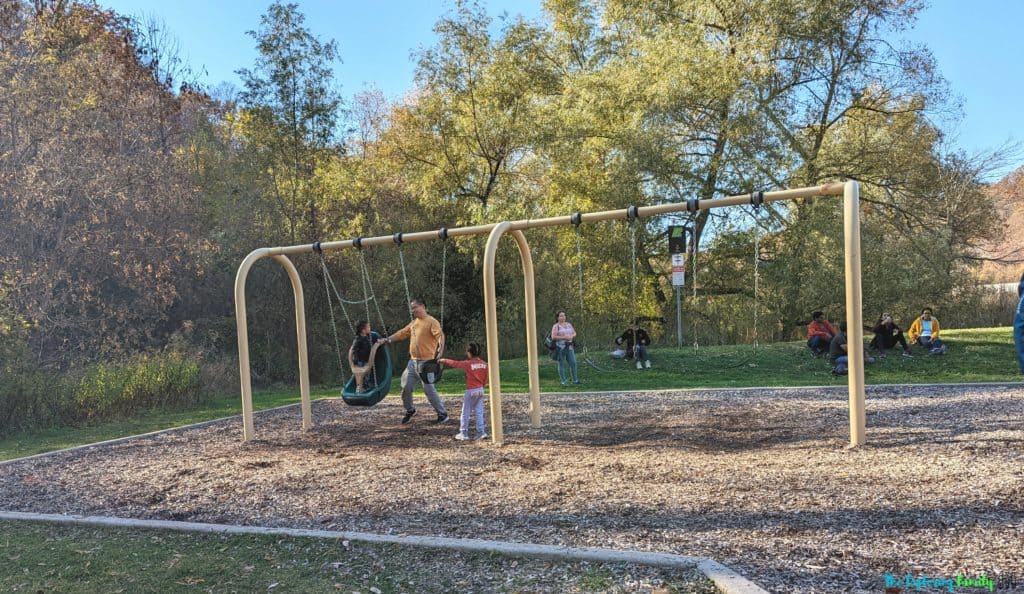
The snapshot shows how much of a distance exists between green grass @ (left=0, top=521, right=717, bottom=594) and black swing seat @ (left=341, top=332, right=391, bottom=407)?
3.63 m

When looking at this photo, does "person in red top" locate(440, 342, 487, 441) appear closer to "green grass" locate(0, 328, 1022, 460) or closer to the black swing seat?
the black swing seat

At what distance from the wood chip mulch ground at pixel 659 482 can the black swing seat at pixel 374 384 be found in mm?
429

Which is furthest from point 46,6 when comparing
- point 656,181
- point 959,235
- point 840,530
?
point 959,235

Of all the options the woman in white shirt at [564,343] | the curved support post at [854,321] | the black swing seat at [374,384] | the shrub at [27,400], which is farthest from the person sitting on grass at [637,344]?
the shrub at [27,400]

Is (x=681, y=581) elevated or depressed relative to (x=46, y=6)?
depressed

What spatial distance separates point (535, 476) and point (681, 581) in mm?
2439

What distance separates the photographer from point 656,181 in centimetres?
1675

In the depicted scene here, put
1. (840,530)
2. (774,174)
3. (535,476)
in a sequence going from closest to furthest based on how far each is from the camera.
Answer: (840,530) → (535,476) → (774,174)

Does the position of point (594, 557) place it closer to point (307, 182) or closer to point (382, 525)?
point (382, 525)

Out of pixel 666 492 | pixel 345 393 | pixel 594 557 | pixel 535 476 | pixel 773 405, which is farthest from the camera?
pixel 773 405

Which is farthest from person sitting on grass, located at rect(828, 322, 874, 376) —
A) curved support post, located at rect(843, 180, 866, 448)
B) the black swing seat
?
the black swing seat

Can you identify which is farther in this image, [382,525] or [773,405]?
[773,405]

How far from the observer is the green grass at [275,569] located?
134 inches

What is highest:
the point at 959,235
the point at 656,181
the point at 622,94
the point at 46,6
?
the point at 46,6
